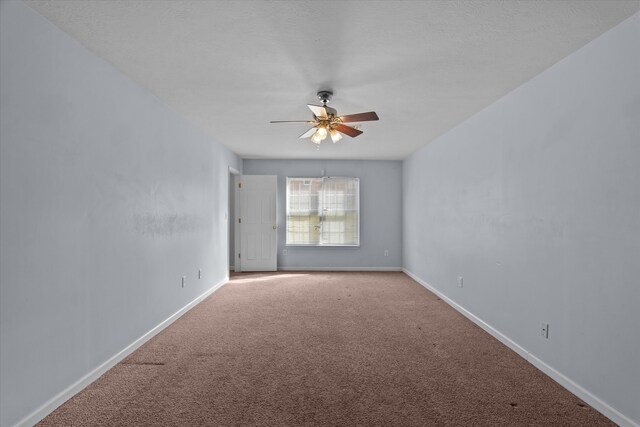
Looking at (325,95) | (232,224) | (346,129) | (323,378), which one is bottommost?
(323,378)

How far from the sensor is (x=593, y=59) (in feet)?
7.17

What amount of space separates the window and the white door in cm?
45

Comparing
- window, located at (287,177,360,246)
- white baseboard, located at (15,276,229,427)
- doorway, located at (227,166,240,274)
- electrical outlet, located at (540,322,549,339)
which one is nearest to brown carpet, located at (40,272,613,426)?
white baseboard, located at (15,276,229,427)

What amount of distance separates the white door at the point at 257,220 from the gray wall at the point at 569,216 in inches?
155

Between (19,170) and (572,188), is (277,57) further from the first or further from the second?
(572,188)

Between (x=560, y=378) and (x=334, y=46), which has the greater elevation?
(x=334, y=46)

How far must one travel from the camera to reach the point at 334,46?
2.29 meters

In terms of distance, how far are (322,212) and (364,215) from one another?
90cm

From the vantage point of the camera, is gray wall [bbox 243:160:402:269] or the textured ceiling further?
gray wall [bbox 243:160:402:269]

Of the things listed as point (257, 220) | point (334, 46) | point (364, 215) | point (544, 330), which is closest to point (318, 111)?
point (334, 46)

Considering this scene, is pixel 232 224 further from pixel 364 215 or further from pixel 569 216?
pixel 569 216

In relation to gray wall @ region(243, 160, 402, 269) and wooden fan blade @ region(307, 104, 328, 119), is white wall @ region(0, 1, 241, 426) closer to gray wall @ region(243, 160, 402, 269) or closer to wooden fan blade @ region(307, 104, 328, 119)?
wooden fan blade @ region(307, 104, 328, 119)

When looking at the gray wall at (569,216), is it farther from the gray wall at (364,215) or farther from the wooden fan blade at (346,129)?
the gray wall at (364,215)

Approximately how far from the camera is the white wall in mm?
1804
